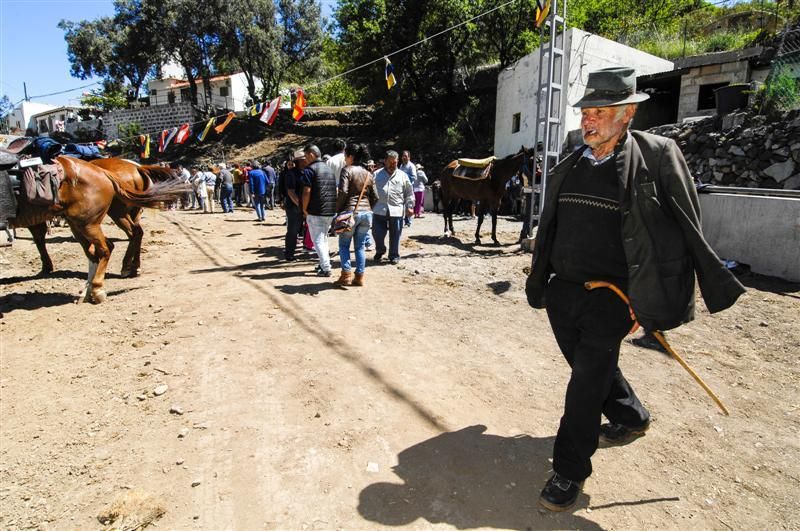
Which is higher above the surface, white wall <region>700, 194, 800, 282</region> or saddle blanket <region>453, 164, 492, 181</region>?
saddle blanket <region>453, 164, 492, 181</region>

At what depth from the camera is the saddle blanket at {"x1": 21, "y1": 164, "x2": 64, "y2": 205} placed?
17.4ft

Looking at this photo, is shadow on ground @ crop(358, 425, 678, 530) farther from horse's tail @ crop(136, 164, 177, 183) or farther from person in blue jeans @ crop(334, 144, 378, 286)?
horse's tail @ crop(136, 164, 177, 183)

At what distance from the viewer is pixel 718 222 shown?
7.12 metres

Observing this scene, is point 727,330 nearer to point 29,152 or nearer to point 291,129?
point 29,152

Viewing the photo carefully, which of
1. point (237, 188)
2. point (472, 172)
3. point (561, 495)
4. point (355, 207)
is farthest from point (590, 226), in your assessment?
point (237, 188)

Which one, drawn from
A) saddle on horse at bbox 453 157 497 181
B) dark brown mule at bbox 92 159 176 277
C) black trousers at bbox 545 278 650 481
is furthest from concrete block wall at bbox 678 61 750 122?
dark brown mule at bbox 92 159 176 277

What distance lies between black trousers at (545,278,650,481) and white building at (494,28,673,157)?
1223cm

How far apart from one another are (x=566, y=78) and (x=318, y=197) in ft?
40.9

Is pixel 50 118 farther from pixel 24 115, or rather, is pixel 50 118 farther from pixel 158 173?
pixel 158 173

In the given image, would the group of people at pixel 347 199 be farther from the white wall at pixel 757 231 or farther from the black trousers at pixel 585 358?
the white wall at pixel 757 231

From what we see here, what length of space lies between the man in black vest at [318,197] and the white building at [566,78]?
30.7 feet

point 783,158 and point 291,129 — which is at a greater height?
point 291,129

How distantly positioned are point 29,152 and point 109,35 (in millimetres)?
41282

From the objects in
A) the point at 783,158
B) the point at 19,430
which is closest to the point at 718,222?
the point at 783,158
